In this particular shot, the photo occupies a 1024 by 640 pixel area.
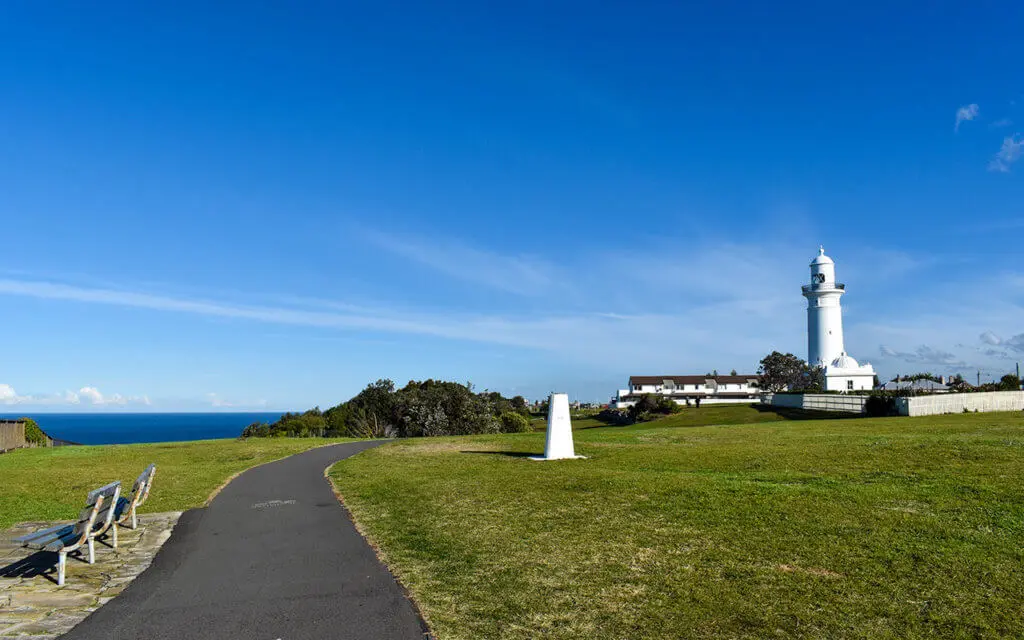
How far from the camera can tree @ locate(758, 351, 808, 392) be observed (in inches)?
3824

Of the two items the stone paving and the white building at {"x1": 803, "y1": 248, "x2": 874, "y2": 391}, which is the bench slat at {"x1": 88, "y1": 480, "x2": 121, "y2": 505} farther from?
the white building at {"x1": 803, "y1": 248, "x2": 874, "y2": 391}

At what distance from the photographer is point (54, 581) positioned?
802cm

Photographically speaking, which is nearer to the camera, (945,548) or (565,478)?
(945,548)

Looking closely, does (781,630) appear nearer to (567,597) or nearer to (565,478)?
(567,597)

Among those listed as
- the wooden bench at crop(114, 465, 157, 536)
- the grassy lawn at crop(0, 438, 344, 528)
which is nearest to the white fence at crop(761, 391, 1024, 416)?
the grassy lawn at crop(0, 438, 344, 528)

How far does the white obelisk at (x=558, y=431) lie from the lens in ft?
67.5

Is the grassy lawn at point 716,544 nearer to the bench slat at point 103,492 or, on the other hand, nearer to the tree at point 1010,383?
the bench slat at point 103,492

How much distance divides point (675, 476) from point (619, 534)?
5.81 metres

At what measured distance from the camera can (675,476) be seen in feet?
49.4

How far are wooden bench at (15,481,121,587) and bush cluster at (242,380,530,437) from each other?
3932cm

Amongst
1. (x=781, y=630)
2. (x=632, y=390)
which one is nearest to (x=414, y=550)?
(x=781, y=630)

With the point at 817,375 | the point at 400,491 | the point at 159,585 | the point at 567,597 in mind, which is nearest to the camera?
the point at 567,597

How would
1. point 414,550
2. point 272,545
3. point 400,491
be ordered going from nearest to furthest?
point 414,550, point 272,545, point 400,491

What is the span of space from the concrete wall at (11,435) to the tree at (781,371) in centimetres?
8753
